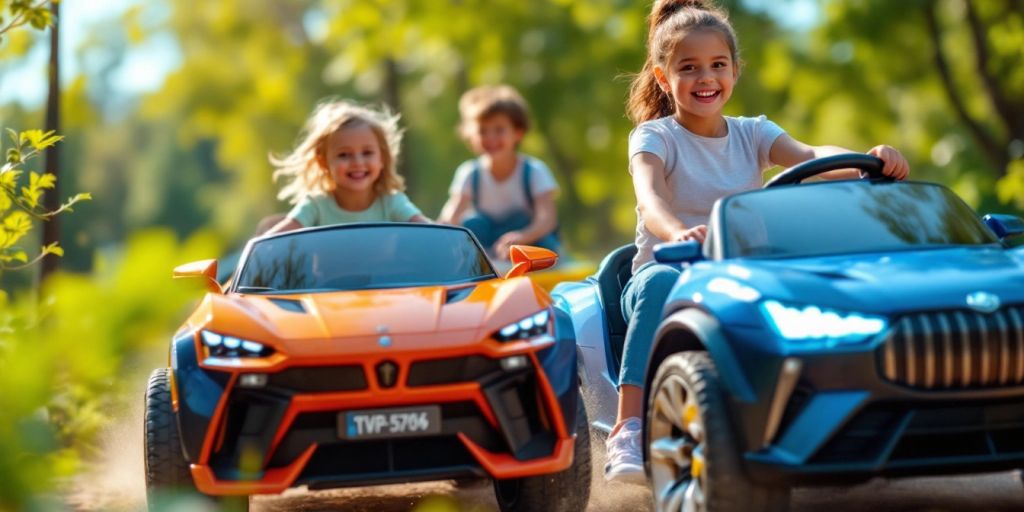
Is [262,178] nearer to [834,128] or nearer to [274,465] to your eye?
[834,128]

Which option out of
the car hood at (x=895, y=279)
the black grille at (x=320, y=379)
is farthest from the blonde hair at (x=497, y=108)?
the car hood at (x=895, y=279)

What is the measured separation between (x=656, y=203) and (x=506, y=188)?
6.15m

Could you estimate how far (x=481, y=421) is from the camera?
18.7ft

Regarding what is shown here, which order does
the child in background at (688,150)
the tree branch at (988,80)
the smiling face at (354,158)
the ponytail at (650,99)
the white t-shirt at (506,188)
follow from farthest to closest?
the tree branch at (988,80), the white t-shirt at (506,188), the smiling face at (354,158), the ponytail at (650,99), the child in background at (688,150)

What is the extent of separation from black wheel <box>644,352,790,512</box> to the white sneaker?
43cm

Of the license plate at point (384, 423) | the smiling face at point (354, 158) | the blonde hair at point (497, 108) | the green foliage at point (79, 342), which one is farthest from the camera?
the blonde hair at point (497, 108)

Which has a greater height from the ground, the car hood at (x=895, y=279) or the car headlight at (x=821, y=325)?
the car hood at (x=895, y=279)

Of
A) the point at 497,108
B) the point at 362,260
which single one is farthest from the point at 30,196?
the point at 497,108

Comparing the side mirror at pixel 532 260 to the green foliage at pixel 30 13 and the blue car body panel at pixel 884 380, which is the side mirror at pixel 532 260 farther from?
the green foliage at pixel 30 13

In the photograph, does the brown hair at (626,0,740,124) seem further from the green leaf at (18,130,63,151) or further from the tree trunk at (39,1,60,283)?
the tree trunk at (39,1,60,283)

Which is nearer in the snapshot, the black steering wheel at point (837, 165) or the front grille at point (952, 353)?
the front grille at point (952, 353)

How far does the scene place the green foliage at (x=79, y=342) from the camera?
153 centimetres

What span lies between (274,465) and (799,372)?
6.48ft

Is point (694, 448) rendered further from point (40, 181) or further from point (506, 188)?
point (506, 188)
